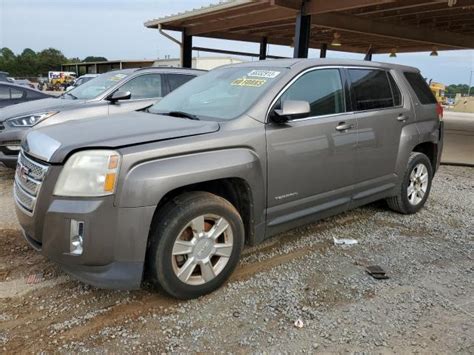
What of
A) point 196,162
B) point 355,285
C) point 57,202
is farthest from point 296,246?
point 57,202

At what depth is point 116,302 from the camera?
3.02 m

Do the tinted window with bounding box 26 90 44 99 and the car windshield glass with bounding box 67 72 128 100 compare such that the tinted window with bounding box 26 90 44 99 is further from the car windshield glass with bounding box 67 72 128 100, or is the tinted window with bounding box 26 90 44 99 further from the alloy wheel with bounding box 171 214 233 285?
the alloy wheel with bounding box 171 214 233 285

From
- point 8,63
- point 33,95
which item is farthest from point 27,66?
point 33,95

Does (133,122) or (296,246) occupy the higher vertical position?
(133,122)

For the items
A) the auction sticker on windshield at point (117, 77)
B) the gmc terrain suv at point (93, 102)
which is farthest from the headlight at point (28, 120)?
the auction sticker on windshield at point (117, 77)

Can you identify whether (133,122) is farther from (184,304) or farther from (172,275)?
(184,304)

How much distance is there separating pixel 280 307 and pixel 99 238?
1369 mm

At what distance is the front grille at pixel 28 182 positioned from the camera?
2.77 metres

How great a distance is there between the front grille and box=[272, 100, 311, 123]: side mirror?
178 centimetres

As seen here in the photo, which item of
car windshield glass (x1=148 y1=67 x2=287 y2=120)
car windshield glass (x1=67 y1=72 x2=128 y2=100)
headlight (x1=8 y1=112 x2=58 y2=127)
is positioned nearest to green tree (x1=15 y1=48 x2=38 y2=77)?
car windshield glass (x1=67 y1=72 x2=128 y2=100)

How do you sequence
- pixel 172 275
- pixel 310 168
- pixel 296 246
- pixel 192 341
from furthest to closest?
pixel 296 246 < pixel 310 168 < pixel 172 275 < pixel 192 341

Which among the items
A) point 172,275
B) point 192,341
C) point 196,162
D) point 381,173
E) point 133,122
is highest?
point 133,122

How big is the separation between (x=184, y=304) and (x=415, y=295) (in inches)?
70.6

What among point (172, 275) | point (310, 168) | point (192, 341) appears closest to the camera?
point (192, 341)
